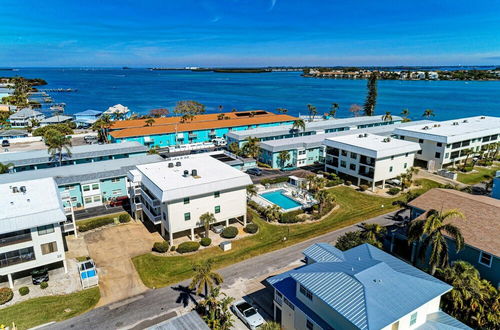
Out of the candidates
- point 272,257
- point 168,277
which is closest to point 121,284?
point 168,277

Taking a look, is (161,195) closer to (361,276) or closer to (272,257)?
(272,257)

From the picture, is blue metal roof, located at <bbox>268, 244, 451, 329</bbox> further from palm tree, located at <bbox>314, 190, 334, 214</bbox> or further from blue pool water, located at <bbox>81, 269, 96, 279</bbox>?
palm tree, located at <bbox>314, 190, 334, 214</bbox>

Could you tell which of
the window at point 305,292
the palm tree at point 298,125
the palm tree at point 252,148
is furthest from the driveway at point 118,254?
the palm tree at point 298,125

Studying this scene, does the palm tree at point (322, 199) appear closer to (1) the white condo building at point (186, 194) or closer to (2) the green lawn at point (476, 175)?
(1) the white condo building at point (186, 194)

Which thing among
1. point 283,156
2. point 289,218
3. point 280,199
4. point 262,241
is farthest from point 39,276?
point 283,156

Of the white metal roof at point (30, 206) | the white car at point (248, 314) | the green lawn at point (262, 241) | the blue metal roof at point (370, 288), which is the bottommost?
the green lawn at point (262, 241)

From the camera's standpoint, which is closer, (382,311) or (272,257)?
(382,311)

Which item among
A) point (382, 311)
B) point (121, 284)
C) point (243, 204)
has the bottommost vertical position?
point (121, 284)
